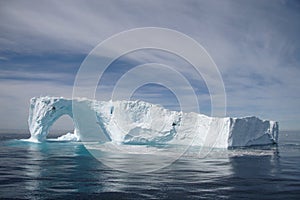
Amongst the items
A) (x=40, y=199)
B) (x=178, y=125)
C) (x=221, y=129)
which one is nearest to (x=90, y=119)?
(x=178, y=125)

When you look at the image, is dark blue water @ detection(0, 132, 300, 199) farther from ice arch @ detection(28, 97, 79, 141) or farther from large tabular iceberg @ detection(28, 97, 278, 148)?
large tabular iceberg @ detection(28, 97, 278, 148)

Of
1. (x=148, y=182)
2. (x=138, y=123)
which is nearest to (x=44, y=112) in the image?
(x=138, y=123)

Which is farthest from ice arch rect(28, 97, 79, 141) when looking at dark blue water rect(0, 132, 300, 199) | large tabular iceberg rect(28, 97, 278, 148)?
dark blue water rect(0, 132, 300, 199)

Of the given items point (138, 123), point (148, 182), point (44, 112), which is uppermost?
point (44, 112)

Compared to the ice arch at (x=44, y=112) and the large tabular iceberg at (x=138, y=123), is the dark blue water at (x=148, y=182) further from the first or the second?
the large tabular iceberg at (x=138, y=123)

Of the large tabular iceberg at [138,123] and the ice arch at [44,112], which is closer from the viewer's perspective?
the ice arch at [44,112]

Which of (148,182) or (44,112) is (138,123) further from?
(148,182)

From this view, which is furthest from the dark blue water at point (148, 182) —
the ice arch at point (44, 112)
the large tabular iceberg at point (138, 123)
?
the large tabular iceberg at point (138, 123)

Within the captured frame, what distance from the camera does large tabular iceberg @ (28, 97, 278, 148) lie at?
150 feet

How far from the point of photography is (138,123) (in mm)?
48281

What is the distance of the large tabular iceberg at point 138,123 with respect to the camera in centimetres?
4569

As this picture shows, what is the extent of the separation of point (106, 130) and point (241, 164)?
29.4 meters

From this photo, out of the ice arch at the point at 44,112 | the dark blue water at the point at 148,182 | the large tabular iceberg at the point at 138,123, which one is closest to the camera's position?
the dark blue water at the point at 148,182

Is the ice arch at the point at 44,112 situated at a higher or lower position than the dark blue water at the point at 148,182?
higher
